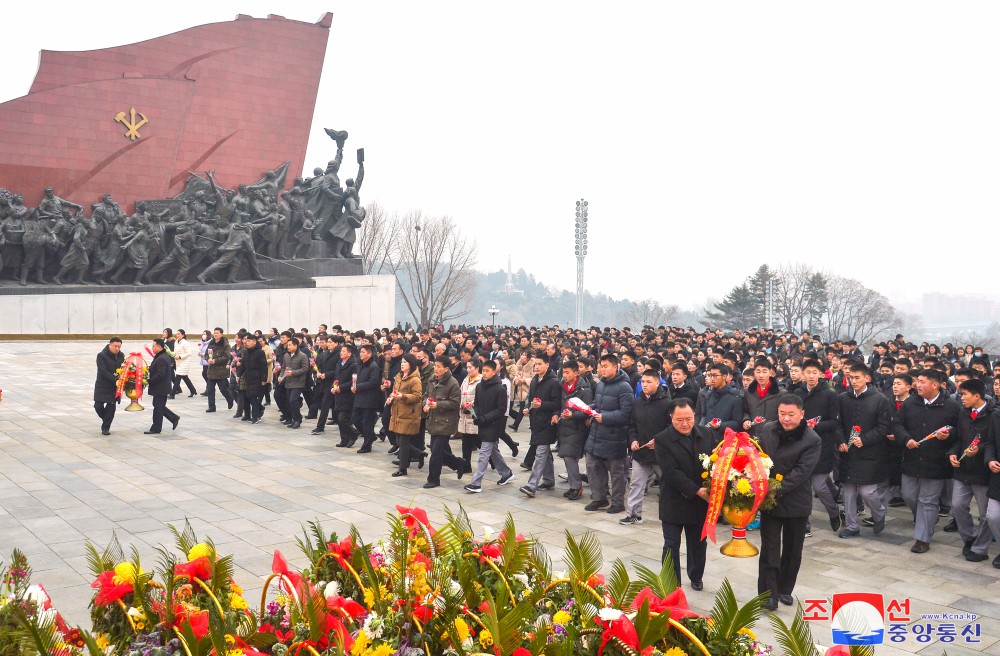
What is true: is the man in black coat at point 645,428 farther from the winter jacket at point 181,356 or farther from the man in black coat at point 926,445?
the winter jacket at point 181,356

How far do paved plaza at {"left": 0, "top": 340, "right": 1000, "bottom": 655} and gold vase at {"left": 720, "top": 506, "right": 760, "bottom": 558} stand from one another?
414mm

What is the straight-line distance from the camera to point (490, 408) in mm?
8914

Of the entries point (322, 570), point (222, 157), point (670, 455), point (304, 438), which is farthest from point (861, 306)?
point (322, 570)

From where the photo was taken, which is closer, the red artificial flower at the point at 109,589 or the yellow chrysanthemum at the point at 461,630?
the yellow chrysanthemum at the point at 461,630

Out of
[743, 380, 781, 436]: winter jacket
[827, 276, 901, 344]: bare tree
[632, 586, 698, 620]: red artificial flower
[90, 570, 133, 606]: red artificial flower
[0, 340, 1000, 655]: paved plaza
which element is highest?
[827, 276, 901, 344]: bare tree

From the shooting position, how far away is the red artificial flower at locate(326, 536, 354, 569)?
3.45 metres

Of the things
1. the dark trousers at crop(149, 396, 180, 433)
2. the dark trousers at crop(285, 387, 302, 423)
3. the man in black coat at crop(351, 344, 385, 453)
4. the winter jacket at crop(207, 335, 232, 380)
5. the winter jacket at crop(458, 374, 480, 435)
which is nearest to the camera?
the winter jacket at crop(458, 374, 480, 435)

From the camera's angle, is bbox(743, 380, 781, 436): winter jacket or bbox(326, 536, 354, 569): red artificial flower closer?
bbox(326, 536, 354, 569): red artificial flower

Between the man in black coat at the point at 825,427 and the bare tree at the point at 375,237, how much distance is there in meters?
35.0

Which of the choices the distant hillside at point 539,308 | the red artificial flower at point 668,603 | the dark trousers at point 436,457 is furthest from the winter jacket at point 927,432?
the distant hillside at point 539,308

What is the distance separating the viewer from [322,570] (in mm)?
3521

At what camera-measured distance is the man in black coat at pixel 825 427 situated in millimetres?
7398

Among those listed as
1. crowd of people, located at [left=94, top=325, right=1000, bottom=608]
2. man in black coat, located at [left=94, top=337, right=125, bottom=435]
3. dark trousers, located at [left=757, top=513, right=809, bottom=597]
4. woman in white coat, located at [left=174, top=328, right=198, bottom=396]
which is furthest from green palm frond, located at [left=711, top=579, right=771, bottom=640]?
woman in white coat, located at [left=174, top=328, right=198, bottom=396]

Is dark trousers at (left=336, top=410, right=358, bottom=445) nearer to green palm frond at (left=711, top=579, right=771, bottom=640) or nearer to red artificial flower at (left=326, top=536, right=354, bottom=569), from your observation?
red artificial flower at (left=326, top=536, right=354, bottom=569)
